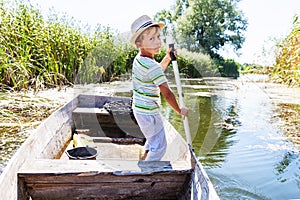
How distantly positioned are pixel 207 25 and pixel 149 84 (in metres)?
25.1

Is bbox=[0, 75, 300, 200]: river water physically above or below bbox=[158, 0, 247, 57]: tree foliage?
below

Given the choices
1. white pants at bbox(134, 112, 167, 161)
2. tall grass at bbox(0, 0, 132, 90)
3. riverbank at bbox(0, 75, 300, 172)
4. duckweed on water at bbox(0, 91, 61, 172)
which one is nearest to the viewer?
white pants at bbox(134, 112, 167, 161)

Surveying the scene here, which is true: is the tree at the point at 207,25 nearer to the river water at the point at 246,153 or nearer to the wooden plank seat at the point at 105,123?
the river water at the point at 246,153

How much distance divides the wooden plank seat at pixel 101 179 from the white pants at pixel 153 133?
211 mm

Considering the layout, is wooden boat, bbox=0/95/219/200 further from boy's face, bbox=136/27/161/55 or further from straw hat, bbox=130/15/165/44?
straw hat, bbox=130/15/165/44

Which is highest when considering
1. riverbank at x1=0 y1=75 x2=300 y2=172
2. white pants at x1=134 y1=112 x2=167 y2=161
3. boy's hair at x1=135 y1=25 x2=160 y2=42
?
boy's hair at x1=135 y1=25 x2=160 y2=42

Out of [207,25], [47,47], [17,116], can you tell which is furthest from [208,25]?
[17,116]

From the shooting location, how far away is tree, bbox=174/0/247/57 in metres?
25.3

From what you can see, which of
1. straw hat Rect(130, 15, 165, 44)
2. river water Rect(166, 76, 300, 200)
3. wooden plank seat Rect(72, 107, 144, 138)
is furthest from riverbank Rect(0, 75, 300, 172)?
straw hat Rect(130, 15, 165, 44)

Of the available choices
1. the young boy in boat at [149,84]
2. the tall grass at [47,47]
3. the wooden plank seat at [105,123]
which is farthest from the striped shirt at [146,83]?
the tall grass at [47,47]

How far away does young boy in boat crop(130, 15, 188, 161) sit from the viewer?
6.23ft

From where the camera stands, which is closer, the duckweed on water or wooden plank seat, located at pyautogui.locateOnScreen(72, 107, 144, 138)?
the duckweed on water

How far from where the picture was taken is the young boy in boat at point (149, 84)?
190 centimetres

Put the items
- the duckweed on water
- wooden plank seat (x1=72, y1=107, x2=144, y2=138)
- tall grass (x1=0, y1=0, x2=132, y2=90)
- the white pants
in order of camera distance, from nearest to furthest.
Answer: the white pants
the duckweed on water
wooden plank seat (x1=72, y1=107, x2=144, y2=138)
tall grass (x1=0, y1=0, x2=132, y2=90)
